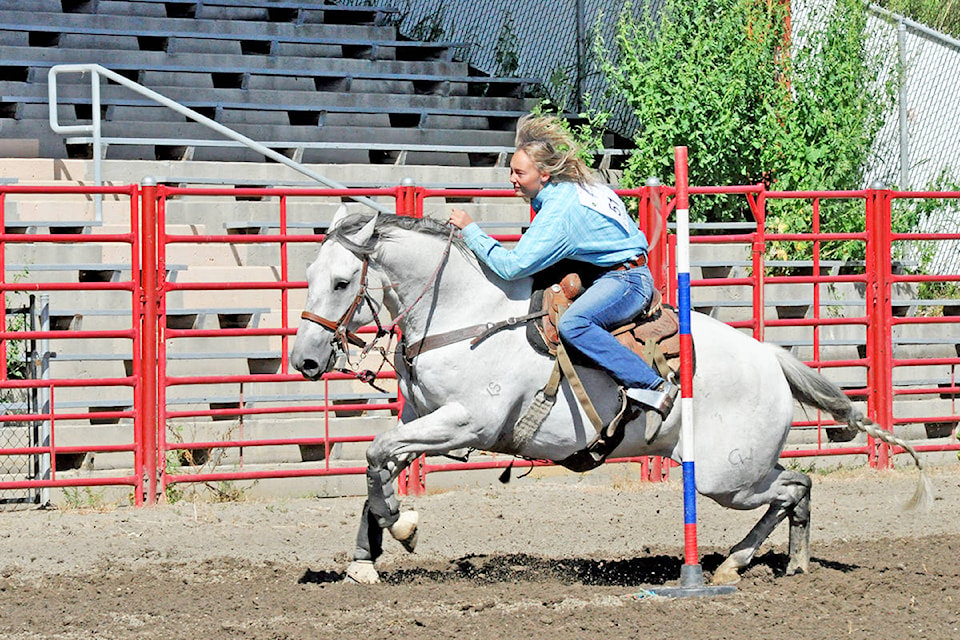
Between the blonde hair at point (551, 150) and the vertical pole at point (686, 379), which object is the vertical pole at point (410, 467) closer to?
the blonde hair at point (551, 150)

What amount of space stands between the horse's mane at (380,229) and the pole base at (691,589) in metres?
1.89

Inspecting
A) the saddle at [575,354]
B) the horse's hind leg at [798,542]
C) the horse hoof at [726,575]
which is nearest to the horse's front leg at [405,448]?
the saddle at [575,354]

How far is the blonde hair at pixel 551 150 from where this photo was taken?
6.61m

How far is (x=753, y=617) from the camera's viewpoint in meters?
6.05

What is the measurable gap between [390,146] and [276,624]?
9.37 metres

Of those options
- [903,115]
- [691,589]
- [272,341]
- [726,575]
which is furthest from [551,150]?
[903,115]

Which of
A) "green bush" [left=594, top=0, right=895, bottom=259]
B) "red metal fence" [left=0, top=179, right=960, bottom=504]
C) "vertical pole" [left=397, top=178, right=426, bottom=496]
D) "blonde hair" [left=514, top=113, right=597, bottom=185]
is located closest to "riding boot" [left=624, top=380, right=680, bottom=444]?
"blonde hair" [left=514, top=113, right=597, bottom=185]

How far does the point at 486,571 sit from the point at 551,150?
2.31 metres

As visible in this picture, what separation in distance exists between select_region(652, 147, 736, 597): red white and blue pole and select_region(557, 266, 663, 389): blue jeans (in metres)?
0.21

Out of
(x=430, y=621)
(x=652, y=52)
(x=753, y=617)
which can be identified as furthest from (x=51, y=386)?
(x=652, y=52)

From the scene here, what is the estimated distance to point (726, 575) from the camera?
6945 millimetres

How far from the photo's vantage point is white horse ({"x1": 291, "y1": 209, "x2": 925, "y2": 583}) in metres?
6.51

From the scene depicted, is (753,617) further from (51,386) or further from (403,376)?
(51,386)

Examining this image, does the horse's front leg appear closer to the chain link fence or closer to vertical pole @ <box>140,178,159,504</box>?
vertical pole @ <box>140,178,159,504</box>
